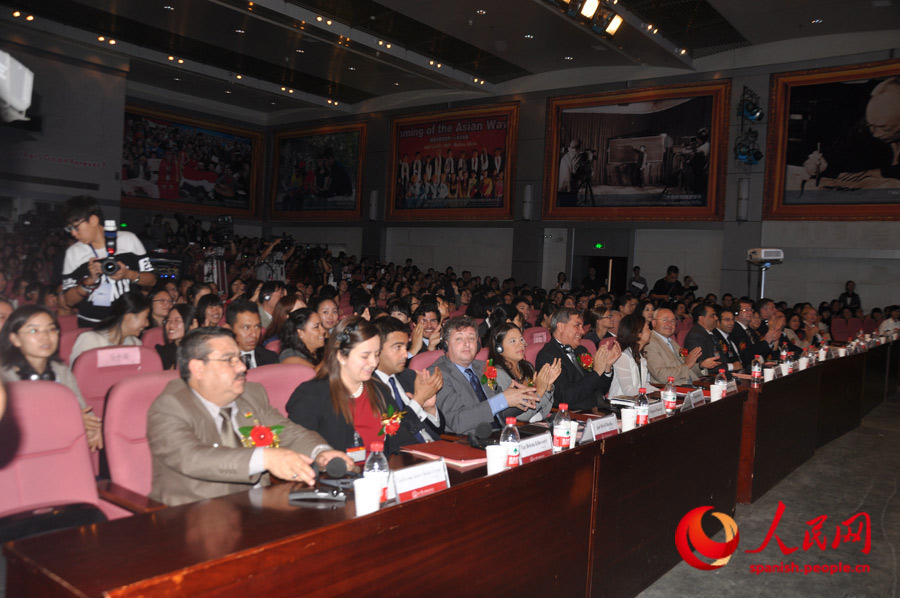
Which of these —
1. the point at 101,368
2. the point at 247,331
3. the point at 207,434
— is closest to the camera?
the point at 207,434

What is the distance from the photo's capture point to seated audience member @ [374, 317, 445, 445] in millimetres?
2893

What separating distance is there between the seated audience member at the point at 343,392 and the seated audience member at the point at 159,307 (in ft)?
8.12

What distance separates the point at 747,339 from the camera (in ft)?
20.7

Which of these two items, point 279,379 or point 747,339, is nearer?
point 279,379

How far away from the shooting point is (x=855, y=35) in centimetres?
1126

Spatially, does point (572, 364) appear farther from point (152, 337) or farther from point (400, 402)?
point (152, 337)

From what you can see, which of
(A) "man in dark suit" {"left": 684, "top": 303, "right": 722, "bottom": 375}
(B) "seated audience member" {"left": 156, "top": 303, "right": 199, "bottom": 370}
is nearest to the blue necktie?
(B) "seated audience member" {"left": 156, "top": 303, "right": 199, "bottom": 370}

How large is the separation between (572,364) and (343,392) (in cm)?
184

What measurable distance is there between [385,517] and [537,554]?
745mm

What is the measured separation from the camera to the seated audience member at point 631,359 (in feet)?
14.2

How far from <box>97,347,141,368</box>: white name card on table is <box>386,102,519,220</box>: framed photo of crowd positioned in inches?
483

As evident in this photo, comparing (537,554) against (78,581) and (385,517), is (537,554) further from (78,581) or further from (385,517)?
(78,581)

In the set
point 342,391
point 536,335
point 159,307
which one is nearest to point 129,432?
point 342,391

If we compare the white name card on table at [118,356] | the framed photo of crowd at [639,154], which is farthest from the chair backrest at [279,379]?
the framed photo of crowd at [639,154]
